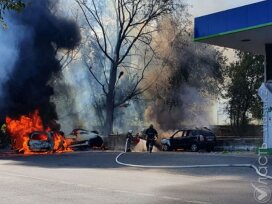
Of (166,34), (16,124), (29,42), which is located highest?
(166,34)

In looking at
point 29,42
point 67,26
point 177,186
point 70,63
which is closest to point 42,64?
point 29,42

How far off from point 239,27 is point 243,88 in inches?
659

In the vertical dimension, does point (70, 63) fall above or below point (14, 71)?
above

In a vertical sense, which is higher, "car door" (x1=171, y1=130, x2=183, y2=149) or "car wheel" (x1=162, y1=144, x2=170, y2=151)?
"car door" (x1=171, y1=130, x2=183, y2=149)

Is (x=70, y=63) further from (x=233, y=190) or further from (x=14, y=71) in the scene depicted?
(x=233, y=190)

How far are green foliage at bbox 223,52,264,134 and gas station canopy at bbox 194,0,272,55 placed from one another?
11.9 meters

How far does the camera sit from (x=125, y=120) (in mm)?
53688

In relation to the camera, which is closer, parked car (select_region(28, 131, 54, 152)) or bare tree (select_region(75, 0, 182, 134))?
parked car (select_region(28, 131, 54, 152))

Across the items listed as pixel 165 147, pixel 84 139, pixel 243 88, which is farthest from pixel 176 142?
pixel 243 88

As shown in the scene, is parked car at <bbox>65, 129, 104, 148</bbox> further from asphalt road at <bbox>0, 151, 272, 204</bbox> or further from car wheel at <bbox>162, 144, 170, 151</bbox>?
asphalt road at <bbox>0, 151, 272, 204</bbox>

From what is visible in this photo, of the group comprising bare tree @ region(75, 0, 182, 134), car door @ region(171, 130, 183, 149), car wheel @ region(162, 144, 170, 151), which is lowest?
car wheel @ region(162, 144, 170, 151)

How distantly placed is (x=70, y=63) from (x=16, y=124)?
20.9 m

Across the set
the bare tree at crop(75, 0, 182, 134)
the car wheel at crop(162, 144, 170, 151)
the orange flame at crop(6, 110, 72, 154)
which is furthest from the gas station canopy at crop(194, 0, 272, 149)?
the bare tree at crop(75, 0, 182, 134)

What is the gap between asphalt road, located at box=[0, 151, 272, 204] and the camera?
8.38 meters
